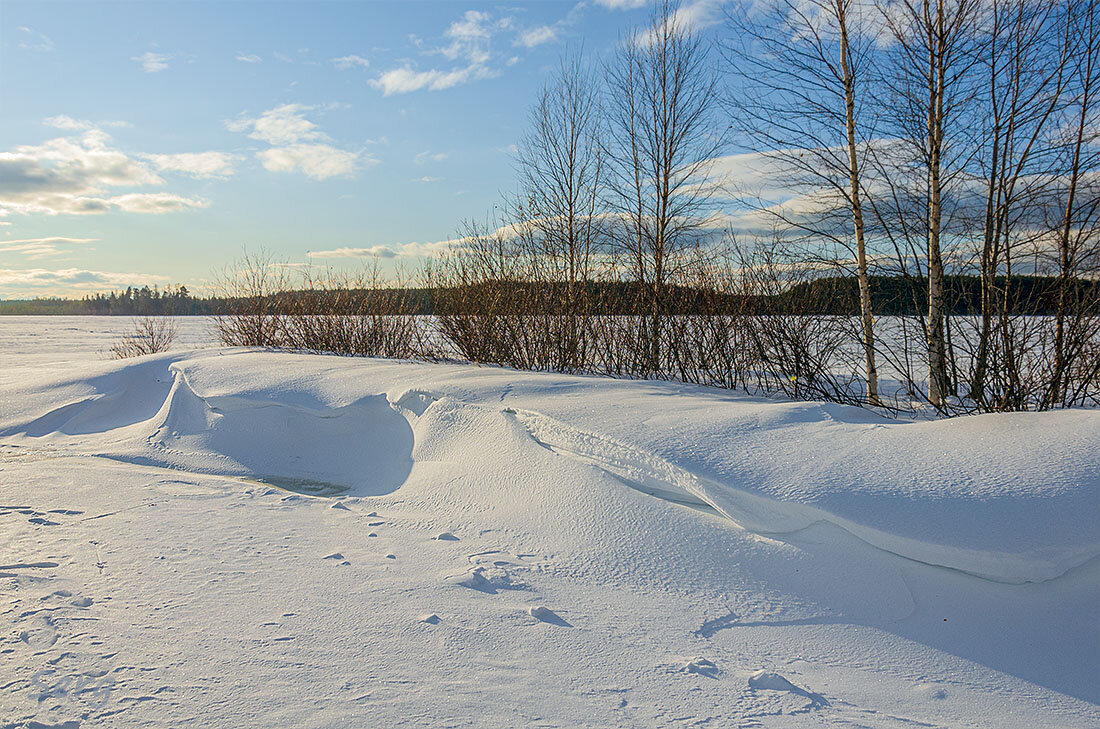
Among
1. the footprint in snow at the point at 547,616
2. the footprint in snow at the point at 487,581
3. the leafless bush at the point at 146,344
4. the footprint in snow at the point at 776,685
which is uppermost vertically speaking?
the leafless bush at the point at 146,344

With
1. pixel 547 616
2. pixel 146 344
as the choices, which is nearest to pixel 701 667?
pixel 547 616

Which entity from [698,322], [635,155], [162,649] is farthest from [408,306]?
[162,649]

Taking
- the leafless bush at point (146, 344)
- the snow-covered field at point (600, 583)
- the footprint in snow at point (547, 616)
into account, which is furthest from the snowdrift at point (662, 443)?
the leafless bush at point (146, 344)

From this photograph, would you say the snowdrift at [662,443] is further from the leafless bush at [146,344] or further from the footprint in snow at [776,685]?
the leafless bush at [146,344]

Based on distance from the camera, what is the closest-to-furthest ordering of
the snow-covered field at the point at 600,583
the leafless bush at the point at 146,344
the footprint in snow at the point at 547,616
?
the snow-covered field at the point at 600,583
the footprint in snow at the point at 547,616
the leafless bush at the point at 146,344

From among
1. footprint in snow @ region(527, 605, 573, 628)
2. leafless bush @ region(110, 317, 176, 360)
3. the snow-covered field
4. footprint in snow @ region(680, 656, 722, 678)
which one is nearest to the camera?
the snow-covered field

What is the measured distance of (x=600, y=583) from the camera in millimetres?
2941

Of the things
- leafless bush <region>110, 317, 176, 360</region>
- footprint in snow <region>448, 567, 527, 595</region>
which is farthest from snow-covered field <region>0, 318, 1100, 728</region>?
leafless bush <region>110, 317, 176, 360</region>

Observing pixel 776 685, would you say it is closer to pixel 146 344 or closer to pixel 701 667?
pixel 701 667

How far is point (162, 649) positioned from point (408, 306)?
974cm

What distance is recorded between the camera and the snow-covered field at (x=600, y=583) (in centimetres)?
212

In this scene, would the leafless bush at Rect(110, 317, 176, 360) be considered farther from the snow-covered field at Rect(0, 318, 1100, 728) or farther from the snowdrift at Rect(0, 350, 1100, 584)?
the snow-covered field at Rect(0, 318, 1100, 728)

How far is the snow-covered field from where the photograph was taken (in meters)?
2.12

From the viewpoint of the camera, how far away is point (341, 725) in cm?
194
